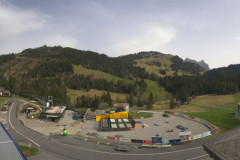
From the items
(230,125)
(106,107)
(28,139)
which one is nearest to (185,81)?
(106,107)

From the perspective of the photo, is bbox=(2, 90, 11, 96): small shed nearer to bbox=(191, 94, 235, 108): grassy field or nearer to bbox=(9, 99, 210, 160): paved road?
bbox=(9, 99, 210, 160): paved road

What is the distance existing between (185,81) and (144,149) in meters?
151

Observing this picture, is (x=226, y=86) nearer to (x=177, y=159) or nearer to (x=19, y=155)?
(x=177, y=159)

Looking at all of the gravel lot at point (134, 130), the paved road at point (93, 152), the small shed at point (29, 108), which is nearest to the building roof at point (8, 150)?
the paved road at point (93, 152)

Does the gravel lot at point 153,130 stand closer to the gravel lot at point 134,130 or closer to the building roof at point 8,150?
the gravel lot at point 134,130

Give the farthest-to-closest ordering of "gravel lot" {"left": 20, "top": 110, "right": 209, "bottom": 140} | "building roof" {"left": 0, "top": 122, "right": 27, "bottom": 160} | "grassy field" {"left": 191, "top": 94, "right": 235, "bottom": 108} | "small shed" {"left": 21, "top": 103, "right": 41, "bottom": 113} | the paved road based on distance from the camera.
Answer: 1. "grassy field" {"left": 191, "top": 94, "right": 235, "bottom": 108}
2. "small shed" {"left": 21, "top": 103, "right": 41, "bottom": 113}
3. "gravel lot" {"left": 20, "top": 110, "right": 209, "bottom": 140}
4. the paved road
5. "building roof" {"left": 0, "top": 122, "right": 27, "bottom": 160}

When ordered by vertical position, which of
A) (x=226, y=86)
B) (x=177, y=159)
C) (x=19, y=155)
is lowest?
(x=177, y=159)

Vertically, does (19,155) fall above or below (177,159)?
above

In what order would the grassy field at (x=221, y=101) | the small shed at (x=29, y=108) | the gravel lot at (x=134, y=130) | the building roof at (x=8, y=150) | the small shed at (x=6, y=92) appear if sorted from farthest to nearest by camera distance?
the small shed at (x=6, y=92), the grassy field at (x=221, y=101), the small shed at (x=29, y=108), the gravel lot at (x=134, y=130), the building roof at (x=8, y=150)

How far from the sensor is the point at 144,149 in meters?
38.8

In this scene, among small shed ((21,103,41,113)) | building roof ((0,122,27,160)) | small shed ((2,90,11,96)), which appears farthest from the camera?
small shed ((2,90,11,96))

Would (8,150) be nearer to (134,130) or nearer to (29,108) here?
(134,130)

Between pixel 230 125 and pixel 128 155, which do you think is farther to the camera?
pixel 230 125

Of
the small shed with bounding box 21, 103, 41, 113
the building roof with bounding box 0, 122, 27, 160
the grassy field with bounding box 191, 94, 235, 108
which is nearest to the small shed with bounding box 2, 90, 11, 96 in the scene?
the small shed with bounding box 21, 103, 41, 113
